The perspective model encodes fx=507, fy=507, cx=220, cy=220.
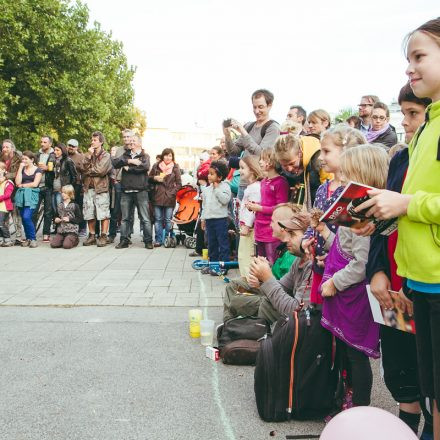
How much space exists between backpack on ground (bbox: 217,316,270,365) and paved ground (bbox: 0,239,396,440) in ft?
0.31

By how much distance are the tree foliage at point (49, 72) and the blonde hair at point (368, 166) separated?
19.8 meters

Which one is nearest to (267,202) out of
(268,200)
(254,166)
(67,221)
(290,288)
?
(268,200)

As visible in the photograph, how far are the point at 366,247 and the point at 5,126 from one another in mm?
23088

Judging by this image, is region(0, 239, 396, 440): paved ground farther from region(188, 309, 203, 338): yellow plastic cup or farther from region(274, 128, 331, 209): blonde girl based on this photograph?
region(274, 128, 331, 209): blonde girl

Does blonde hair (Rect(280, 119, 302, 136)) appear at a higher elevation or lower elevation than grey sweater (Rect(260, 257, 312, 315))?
higher

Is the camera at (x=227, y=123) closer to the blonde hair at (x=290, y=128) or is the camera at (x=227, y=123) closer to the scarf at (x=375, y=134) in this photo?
the blonde hair at (x=290, y=128)

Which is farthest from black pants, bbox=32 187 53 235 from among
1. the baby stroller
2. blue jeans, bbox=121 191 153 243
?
the baby stroller

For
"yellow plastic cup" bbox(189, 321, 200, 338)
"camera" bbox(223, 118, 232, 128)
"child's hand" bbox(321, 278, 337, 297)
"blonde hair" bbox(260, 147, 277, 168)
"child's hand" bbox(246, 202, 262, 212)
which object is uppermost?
"camera" bbox(223, 118, 232, 128)

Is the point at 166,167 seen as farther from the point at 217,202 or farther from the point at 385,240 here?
the point at 385,240

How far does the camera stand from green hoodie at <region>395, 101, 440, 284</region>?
186 centimetres

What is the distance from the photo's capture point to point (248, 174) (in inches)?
255

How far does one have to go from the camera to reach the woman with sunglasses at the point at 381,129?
6.43 m

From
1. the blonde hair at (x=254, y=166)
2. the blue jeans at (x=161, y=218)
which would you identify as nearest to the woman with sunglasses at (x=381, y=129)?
the blonde hair at (x=254, y=166)

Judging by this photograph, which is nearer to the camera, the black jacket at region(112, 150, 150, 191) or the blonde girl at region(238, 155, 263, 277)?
the blonde girl at region(238, 155, 263, 277)
